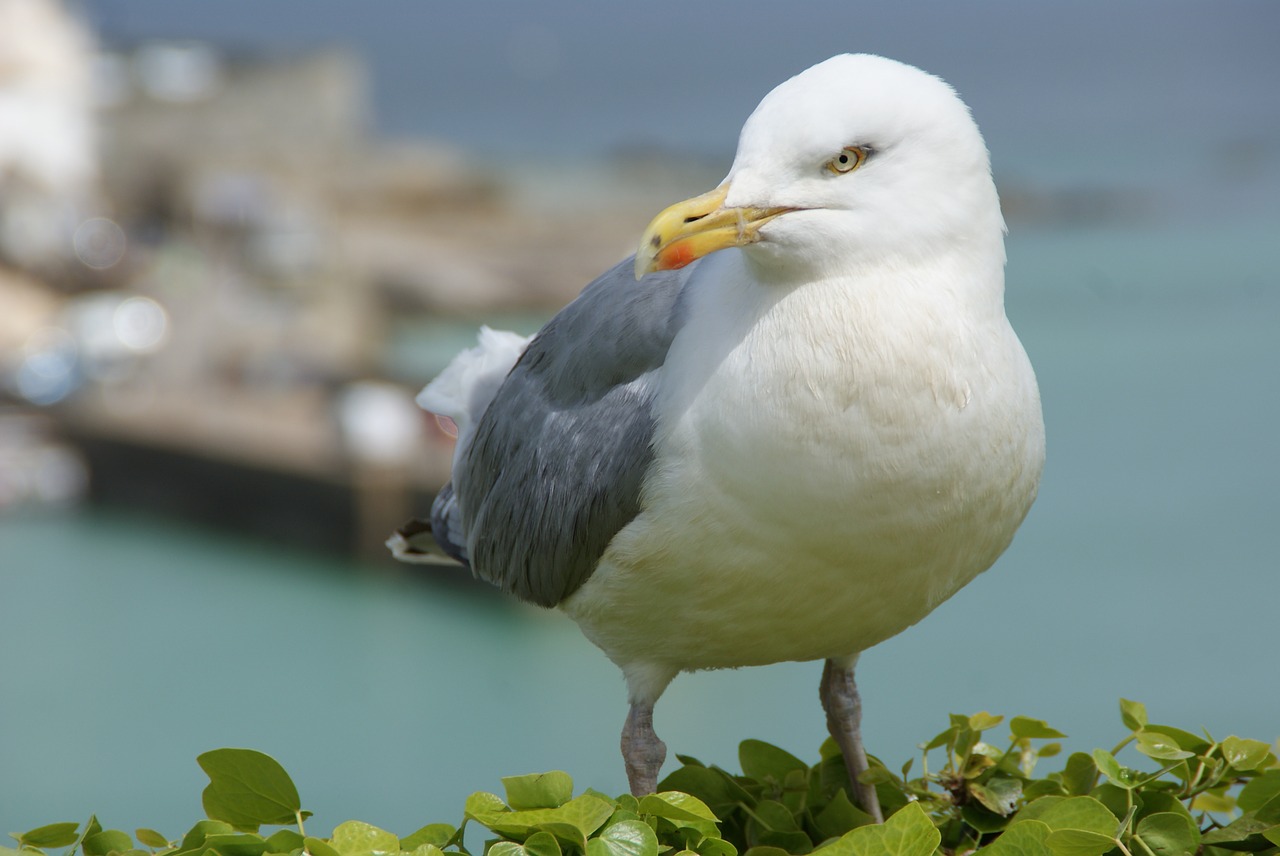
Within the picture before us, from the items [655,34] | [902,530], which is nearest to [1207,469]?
[902,530]

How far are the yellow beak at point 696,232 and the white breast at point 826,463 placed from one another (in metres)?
0.15

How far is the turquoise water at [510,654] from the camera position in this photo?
16.0 meters

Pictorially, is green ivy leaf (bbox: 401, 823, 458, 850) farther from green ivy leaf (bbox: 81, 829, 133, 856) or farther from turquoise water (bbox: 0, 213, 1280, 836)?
turquoise water (bbox: 0, 213, 1280, 836)

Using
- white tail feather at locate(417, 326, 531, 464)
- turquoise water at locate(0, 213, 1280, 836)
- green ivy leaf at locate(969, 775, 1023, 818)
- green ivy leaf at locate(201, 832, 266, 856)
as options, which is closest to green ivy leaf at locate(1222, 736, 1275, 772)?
green ivy leaf at locate(969, 775, 1023, 818)

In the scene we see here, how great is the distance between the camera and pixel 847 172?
2234 mm

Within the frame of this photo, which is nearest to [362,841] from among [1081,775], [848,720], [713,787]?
[713,787]

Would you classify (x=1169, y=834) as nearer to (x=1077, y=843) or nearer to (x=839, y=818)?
(x=1077, y=843)

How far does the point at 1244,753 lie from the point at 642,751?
3.46ft

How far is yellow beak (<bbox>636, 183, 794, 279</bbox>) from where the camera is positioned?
2186 millimetres

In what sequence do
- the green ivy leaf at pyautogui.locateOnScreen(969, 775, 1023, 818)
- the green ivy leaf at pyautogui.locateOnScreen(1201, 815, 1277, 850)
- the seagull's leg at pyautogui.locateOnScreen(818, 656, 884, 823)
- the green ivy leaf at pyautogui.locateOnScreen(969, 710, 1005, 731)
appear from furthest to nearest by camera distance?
the seagull's leg at pyautogui.locateOnScreen(818, 656, 884, 823) < the green ivy leaf at pyautogui.locateOnScreen(969, 710, 1005, 731) < the green ivy leaf at pyautogui.locateOnScreen(969, 775, 1023, 818) < the green ivy leaf at pyautogui.locateOnScreen(1201, 815, 1277, 850)

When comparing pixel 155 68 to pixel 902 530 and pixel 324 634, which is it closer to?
pixel 324 634

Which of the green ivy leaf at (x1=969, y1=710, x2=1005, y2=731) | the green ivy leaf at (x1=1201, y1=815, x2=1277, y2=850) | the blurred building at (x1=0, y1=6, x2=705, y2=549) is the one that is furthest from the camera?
the blurred building at (x1=0, y1=6, x2=705, y2=549)

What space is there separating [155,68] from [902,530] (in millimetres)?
51945

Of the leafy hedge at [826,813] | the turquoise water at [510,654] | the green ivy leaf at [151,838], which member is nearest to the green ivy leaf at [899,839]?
the leafy hedge at [826,813]
